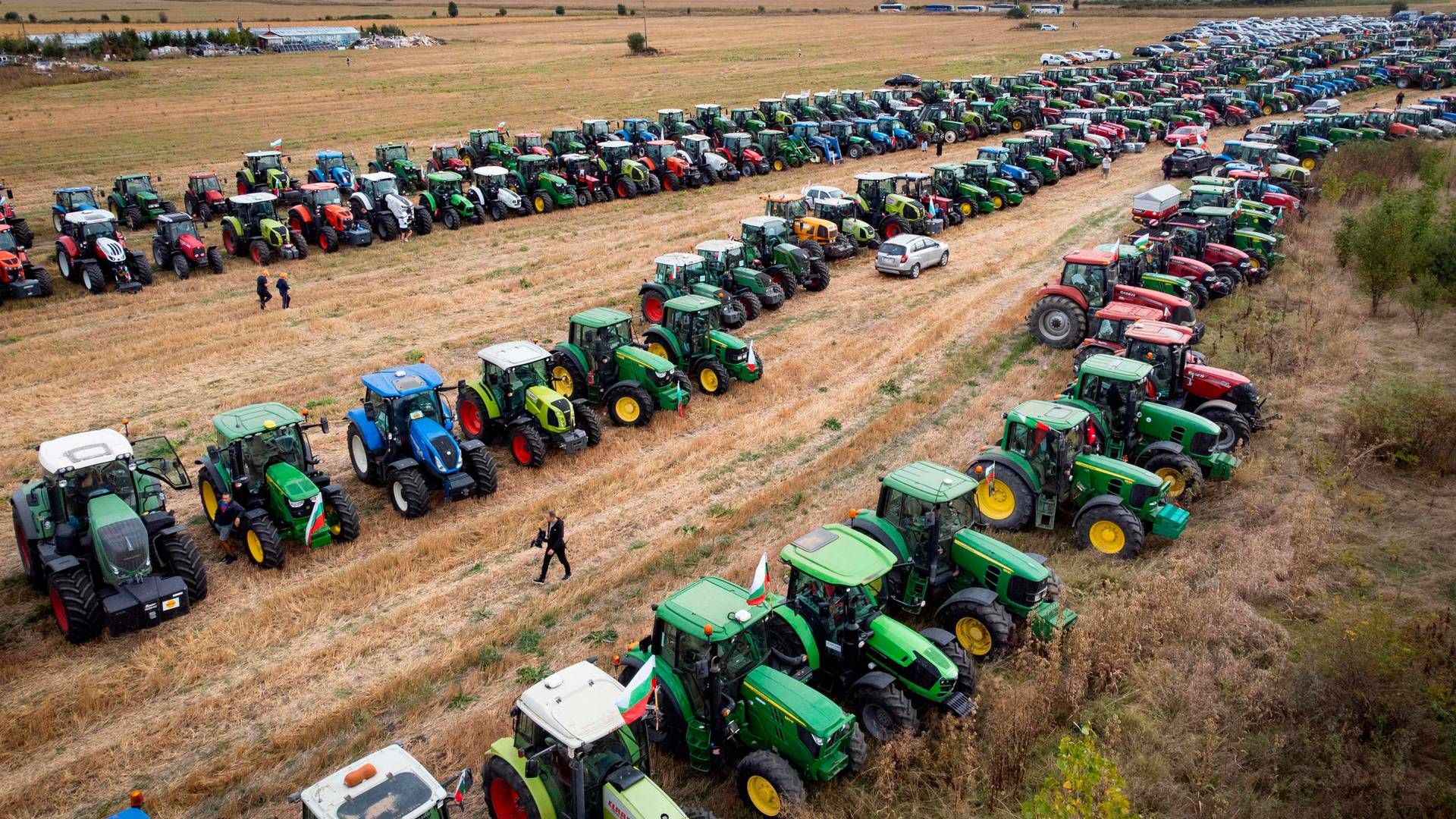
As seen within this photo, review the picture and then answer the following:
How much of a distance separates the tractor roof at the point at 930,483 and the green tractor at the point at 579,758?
13.3ft

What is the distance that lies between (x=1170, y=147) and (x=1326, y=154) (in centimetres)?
706

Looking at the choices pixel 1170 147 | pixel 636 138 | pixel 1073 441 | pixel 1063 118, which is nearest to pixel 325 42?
pixel 636 138

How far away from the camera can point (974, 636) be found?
382 inches

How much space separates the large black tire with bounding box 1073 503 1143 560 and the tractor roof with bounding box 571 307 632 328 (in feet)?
26.7

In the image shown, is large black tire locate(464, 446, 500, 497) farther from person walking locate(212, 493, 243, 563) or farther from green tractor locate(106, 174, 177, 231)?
green tractor locate(106, 174, 177, 231)

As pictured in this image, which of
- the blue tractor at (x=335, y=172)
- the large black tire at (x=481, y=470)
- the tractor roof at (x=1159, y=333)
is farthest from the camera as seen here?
the blue tractor at (x=335, y=172)

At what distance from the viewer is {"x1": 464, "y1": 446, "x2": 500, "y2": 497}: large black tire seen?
44.5 ft

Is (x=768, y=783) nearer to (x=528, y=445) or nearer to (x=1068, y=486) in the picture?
(x=1068, y=486)

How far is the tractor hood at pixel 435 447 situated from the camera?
43.5 feet

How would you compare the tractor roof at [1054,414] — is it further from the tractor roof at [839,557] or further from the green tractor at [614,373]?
the green tractor at [614,373]

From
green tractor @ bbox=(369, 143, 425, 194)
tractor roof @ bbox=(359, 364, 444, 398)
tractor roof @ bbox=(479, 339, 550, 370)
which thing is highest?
green tractor @ bbox=(369, 143, 425, 194)

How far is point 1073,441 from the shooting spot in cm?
1202

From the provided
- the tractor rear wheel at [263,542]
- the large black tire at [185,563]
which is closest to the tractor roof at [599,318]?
the tractor rear wheel at [263,542]

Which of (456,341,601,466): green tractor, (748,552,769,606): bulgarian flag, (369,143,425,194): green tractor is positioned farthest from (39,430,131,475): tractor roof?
(369,143,425,194): green tractor
